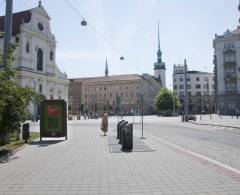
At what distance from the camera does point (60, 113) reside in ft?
64.5

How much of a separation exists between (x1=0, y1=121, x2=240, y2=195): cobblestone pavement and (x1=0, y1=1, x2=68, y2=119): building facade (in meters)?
52.5

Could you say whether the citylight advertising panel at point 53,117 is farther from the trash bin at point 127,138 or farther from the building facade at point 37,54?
the building facade at point 37,54

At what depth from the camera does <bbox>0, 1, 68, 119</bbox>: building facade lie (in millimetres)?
65188

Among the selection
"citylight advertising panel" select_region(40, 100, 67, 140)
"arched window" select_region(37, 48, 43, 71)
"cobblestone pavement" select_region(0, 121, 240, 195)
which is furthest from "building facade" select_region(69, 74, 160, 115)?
"cobblestone pavement" select_region(0, 121, 240, 195)

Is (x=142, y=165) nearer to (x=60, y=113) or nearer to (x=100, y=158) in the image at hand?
(x=100, y=158)

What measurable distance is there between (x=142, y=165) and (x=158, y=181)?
2309 mm

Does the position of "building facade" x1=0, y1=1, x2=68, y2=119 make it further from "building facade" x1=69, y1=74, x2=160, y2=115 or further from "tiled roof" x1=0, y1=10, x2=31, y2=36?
"building facade" x1=69, y1=74, x2=160, y2=115

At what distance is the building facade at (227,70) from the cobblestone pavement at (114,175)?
245ft

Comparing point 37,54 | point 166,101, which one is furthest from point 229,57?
point 37,54

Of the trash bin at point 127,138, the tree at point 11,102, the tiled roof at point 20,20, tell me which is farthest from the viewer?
the tiled roof at point 20,20

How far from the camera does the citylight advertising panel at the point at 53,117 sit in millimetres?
19616

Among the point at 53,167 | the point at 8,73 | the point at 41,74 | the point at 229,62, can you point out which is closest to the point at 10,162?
the point at 53,167

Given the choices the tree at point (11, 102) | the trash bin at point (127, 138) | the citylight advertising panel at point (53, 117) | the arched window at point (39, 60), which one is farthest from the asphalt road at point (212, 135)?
the arched window at point (39, 60)

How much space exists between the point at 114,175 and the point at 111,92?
12214 cm
